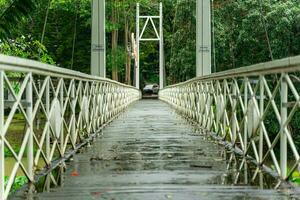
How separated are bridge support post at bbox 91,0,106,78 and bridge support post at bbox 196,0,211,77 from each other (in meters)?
1.81

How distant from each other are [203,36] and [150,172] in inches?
302

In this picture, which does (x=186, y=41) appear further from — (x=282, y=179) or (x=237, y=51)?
(x=282, y=179)

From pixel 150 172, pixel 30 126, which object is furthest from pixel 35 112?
pixel 150 172

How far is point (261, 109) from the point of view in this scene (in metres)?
4.53

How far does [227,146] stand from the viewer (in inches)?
245

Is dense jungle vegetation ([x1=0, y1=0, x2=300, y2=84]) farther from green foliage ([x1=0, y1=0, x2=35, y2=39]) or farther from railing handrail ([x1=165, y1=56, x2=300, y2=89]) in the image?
railing handrail ([x1=165, y1=56, x2=300, y2=89])

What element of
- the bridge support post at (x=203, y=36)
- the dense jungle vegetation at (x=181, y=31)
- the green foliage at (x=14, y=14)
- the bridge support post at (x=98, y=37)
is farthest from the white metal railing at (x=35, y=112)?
the bridge support post at (x=203, y=36)

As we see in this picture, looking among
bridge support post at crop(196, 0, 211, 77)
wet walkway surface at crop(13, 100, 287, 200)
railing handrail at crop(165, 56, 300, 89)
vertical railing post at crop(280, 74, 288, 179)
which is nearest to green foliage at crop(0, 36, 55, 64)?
bridge support post at crop(196, 0, 211, 77)

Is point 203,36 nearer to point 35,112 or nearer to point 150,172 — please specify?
point 150,172

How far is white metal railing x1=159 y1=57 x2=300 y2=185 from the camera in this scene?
12.3ft

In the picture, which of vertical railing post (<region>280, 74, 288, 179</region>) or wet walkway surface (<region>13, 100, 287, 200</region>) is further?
vertical railing post (<region>280, 74, 288, 179</region>)

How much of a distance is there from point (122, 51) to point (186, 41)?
4.91 m

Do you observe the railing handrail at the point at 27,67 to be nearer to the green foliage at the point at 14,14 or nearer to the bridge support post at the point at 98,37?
the green foliage at the point at 14,14

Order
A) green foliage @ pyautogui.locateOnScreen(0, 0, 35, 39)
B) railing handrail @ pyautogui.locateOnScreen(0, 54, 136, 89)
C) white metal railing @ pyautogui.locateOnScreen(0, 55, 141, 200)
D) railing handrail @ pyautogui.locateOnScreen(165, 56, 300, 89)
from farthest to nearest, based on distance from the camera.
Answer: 1. green foliage @ pyautogui.locateOnScreen(0, 0, 35, 39)
2. railing handrail @ pyautogui.locateOnScreen(165, 56, 300, 89)
3. white metal railing @ pyautogui.locateOnScreen(0, 55, 141, 200)
4. railing handrail @ pyautogui.locateOnScreen(0, 54, 136, 89)
